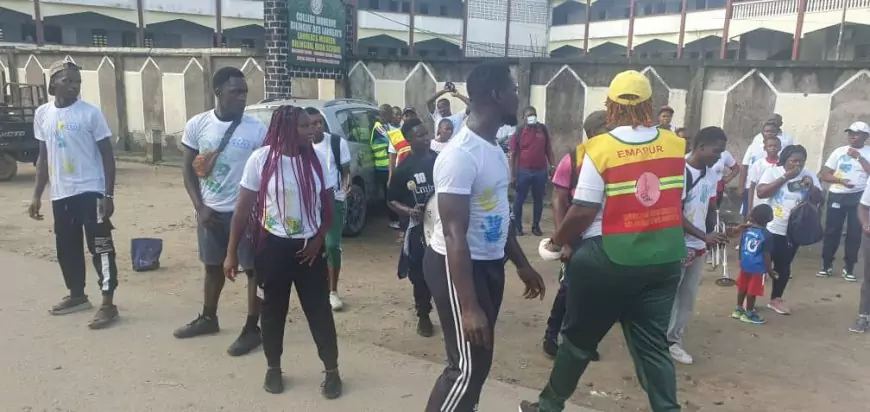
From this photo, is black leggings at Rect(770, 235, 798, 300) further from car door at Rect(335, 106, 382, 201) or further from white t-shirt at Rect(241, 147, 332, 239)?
car door at Rect(335, 106, 382, 201)

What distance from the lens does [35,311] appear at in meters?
4.81

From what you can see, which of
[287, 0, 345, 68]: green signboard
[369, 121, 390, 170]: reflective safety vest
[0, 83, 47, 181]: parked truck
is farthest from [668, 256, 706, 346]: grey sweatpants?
[0, 83, 47, 181]: parked truck

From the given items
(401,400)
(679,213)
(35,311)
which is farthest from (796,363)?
(35,311)

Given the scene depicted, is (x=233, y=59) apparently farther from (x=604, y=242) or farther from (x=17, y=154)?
(x=604, y=242)

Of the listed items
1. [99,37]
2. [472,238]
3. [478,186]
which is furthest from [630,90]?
[99,37]

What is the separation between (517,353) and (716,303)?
7.84 feet

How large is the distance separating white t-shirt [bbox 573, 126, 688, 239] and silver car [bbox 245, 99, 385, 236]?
529 cm

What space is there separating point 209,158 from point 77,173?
Answer: 113 cm

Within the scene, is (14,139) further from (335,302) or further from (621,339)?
(621,339)

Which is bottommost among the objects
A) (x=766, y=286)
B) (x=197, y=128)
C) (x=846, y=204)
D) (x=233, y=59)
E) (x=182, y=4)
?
(x=766, y=286)

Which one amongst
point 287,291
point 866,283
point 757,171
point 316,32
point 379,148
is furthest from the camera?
point 316,32

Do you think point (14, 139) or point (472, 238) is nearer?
point (472, 238)

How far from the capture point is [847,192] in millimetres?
6750

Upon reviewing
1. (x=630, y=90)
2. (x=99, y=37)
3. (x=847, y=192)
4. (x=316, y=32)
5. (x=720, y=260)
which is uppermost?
(x=99, y=37)
